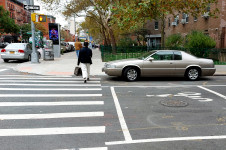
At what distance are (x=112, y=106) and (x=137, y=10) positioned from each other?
26.3ft

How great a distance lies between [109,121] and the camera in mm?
4816

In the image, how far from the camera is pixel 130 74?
32.4ft

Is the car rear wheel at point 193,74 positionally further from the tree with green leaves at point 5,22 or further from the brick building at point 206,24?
the tree with green leaves at point 5,22

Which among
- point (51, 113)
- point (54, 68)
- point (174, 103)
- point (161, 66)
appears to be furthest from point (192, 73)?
point (54, 68)

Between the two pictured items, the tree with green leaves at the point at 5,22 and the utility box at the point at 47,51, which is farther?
the tree with green leaves at the point at 5,22

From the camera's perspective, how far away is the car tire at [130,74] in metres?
9.81

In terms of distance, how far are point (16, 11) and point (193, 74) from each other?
3143 inches

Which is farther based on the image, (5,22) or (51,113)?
(5,22)

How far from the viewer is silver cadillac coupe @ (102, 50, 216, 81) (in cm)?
983

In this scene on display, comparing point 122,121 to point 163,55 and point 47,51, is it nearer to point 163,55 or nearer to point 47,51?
point 163,55

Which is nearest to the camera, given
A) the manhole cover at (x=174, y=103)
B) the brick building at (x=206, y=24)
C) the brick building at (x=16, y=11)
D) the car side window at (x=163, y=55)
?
the manhole cover at (x=174, y=103)

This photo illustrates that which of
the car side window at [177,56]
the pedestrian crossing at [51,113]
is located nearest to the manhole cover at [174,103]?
the pedestrian crossing at [51,113]

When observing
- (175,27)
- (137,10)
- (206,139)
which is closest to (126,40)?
(175,27)

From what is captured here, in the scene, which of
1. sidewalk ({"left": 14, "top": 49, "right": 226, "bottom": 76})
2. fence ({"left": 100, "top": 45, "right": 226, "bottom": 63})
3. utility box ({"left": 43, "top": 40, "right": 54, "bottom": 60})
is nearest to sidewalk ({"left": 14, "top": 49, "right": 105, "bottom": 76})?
sidewalk ({"left": 14, "top": 49, "right": 226, "bottom": 76})
